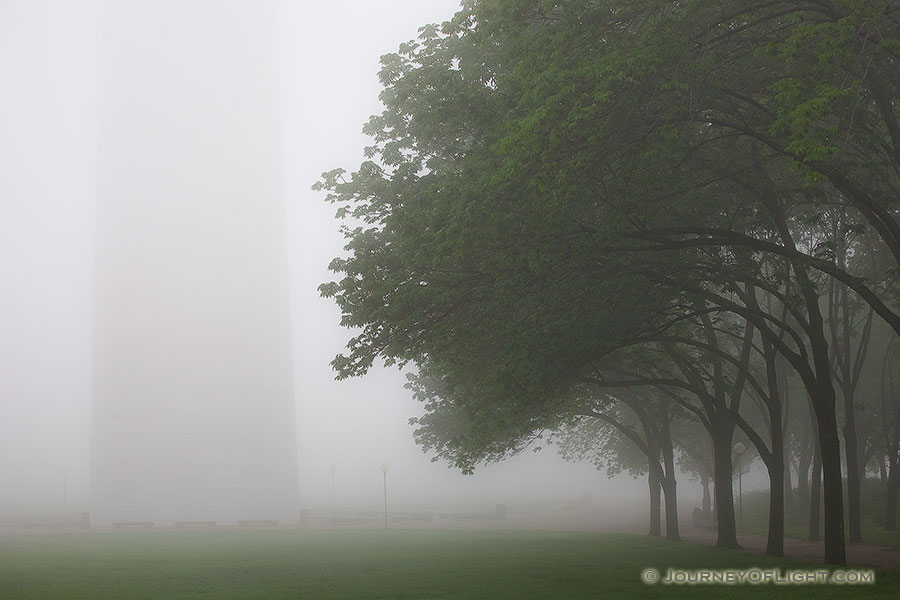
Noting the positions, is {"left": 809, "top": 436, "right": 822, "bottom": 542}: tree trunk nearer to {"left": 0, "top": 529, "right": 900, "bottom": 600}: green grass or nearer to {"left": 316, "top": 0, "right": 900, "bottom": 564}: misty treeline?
{"left": 0, "top": 529, "right": 900, "bottom": 600}: green grass

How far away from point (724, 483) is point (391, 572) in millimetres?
13558

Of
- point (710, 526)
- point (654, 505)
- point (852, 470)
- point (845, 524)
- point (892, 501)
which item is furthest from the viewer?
point (710, 526)

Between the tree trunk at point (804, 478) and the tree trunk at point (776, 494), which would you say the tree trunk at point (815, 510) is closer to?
the tree trunk at point (776, 494)

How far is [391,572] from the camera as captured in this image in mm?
21062

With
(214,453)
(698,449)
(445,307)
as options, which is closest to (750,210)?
(445,307)

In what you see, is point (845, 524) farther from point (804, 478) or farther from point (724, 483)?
point (724, 483)

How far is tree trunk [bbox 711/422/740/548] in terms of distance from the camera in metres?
28.2

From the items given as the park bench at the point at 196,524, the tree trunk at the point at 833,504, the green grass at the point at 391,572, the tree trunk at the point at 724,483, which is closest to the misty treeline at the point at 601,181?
the tree trunk at the point at 833,504

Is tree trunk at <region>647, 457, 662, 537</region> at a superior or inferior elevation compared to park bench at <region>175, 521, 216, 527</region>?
superior

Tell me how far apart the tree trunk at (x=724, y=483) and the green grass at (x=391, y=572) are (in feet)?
3.52

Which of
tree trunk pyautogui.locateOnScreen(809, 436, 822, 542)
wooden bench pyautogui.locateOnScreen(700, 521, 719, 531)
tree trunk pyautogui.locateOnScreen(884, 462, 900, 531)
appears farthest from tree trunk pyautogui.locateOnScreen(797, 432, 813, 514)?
tree trunk pyautogui.locateOnScreen(809, 436, 822, 542)

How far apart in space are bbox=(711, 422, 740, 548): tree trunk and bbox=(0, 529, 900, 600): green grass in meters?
1.07

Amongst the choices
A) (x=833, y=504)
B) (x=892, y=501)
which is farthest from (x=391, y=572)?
(x=892, y=501)

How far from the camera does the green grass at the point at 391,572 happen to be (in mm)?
15984
